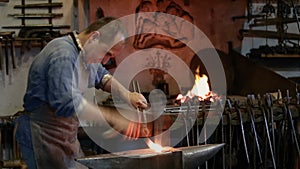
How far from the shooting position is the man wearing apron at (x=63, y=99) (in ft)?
8.16

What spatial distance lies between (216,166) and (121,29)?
4.19 feet

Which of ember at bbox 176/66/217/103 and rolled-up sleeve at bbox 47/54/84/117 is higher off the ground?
rolled-up sleeve at bbox 47/54/84/117

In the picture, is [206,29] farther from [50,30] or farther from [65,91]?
[65,91]

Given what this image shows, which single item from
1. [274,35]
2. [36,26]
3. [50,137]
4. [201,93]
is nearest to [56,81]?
[50,137]

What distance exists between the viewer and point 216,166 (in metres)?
3.39

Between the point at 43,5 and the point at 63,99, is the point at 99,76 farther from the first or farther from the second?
the point at 43,5

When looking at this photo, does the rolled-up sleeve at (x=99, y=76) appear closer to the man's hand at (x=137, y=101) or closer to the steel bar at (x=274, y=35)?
the man's hand at (x=137, y=101)

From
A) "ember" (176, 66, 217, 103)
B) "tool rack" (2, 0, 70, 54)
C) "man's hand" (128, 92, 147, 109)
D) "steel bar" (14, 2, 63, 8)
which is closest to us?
"man's hand" (128, 92, 147, 109)

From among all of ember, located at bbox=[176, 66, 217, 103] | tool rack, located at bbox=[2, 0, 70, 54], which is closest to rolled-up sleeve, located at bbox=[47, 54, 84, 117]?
ember, located at bbox=[176, 66, 217, 103]

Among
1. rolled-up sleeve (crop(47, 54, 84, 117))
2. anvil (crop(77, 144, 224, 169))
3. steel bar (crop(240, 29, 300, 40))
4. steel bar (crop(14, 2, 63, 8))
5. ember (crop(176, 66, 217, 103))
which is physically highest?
steel bar (crop(14, 2, 63, 8))

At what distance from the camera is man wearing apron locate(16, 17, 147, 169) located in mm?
2488

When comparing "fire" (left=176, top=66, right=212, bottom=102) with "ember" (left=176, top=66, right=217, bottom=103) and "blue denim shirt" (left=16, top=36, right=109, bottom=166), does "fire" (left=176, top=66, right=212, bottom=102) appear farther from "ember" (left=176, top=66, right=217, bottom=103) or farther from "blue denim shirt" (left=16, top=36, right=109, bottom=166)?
"blue denim shirt" (left=16, top=36, right=109, bottom=166)

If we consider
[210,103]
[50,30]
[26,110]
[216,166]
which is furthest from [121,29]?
[50,30]

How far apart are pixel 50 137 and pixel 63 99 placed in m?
0.33
